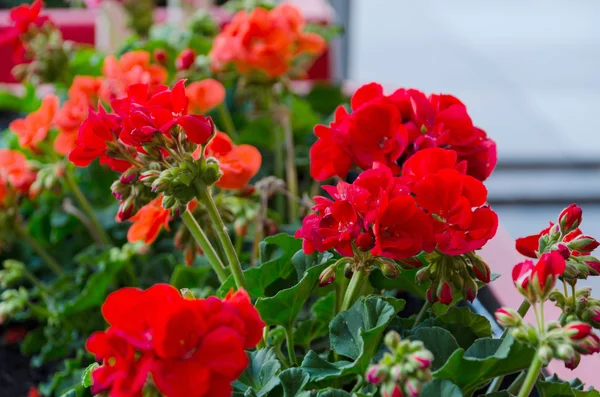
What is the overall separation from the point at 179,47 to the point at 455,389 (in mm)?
914

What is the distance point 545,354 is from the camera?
0.37 metres

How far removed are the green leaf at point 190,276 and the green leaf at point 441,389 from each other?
0.41 metres

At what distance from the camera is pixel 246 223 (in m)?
0.79

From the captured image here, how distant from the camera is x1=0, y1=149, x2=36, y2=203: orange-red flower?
889 millimetres

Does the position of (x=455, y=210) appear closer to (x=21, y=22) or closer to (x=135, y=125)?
(x=135, y=125)

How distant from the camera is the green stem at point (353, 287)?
0.49m

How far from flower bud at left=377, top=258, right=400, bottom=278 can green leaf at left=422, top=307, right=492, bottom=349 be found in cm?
5

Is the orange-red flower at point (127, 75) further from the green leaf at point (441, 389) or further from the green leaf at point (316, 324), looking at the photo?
the green leaf at point (441, 389)

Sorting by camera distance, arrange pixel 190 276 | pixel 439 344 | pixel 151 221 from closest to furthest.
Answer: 1. pixel 439 344
2. pixel 151 221
3. pixel 190 276

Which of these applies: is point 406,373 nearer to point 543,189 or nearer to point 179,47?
point 179,47

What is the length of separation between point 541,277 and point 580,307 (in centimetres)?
7

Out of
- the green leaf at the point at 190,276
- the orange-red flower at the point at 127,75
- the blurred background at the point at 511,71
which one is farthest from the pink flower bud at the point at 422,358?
the blurred background at the point at 511,71

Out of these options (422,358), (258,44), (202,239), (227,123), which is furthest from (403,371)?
(227,123)

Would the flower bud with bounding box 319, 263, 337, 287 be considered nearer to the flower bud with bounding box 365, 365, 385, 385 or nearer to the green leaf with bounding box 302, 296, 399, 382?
the green leaf with bounding box 302, 296, 399, 382
